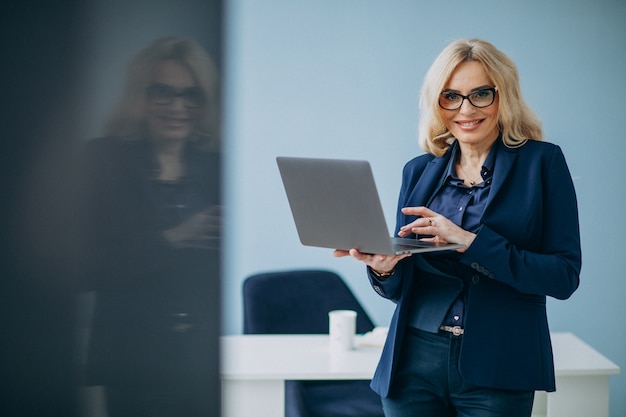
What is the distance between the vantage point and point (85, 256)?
40 centimetres

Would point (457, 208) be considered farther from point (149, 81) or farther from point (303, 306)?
point (303, 306)

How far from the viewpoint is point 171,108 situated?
1.28 ft

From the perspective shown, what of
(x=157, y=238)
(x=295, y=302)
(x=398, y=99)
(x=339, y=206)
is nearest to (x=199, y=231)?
(x=157, y=238)

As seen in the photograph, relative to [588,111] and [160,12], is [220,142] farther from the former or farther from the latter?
[588,111]

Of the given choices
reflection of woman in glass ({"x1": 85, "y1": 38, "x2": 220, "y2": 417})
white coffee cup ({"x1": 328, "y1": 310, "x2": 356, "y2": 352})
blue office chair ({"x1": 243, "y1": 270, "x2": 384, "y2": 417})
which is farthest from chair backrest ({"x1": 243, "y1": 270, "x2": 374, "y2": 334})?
reflection of woman in glass ({"x1": 85, "y1": 38, "x2": 220, "y2": 417})

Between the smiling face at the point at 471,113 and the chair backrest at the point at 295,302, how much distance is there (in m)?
1.82

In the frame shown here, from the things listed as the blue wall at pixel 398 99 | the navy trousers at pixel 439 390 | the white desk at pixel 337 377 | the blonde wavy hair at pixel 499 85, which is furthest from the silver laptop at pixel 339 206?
the blue wall at pixel 398 99

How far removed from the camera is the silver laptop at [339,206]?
152 centimetres

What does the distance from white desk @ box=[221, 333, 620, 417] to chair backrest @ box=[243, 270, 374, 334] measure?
0.65 metres

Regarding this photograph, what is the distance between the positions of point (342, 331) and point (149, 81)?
2420 mm

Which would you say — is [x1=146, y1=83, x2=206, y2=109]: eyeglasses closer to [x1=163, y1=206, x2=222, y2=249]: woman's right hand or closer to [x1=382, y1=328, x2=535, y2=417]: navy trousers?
[x1=163, y1=206, x2=222, y2=249]: woman's right hand

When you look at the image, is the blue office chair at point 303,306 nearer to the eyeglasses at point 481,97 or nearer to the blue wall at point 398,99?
the blue wall at point 398,99

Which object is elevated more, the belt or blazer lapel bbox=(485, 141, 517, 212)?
blazer lapel bbox=(485, 141, 517, 212)

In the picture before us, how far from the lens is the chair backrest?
336cm
